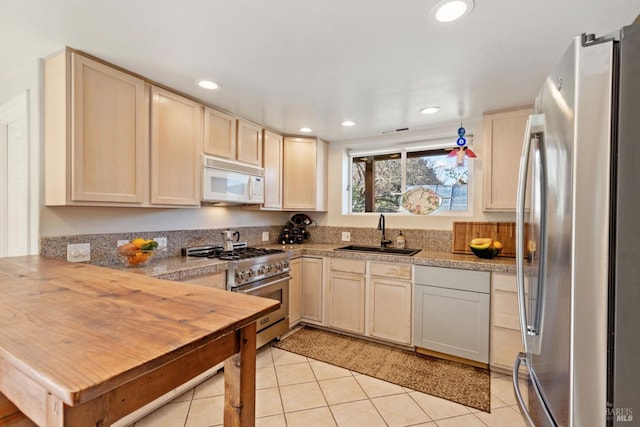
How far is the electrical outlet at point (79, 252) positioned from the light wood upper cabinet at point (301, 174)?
1.85 metres

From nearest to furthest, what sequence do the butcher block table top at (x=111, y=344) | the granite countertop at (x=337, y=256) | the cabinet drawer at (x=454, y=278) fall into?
the butcher block table top at (x=111, y=344)
the granite countertop at (x=337, y=256)
the cabinet drawer at (x=454, y=278)

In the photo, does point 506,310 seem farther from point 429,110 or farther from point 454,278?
point 429,110

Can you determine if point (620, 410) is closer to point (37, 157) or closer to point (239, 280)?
point (239, 280)

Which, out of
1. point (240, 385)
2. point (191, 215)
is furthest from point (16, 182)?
point (240, 385)

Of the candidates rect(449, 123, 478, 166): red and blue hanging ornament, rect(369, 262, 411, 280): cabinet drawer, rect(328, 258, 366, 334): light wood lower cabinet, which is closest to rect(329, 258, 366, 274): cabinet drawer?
rect(328, 258, 366, 334): light wood lower cabinet

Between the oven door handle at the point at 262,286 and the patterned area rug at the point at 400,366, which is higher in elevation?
the oven door handle at the point at 262,286

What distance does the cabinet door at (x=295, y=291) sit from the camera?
299 cm

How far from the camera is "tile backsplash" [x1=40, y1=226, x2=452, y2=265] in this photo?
1.89 metres

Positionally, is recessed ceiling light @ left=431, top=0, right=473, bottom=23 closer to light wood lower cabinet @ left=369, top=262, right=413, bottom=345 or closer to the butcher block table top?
the butcher block table top

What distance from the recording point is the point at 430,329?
2510 mm

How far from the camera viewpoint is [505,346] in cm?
222

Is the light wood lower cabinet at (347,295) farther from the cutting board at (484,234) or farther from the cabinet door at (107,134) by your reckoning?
the cabinet door at (107,134)

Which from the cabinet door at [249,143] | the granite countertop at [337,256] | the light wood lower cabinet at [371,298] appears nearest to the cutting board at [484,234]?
the granite countertop at [337,256]

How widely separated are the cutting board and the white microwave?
6.58 ft
